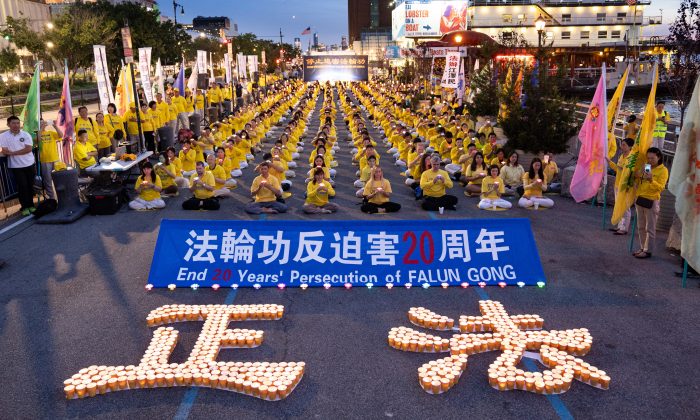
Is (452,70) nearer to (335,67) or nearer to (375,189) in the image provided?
(375,189)

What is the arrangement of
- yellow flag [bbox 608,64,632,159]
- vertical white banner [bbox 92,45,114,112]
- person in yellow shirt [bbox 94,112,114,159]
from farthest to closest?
1. vertical white banner [bbox 92,45,114,112]
2. person in yellow shirt [bbox 94,112,114,159]
3. yellow flag [bbox 608,64,632,159]

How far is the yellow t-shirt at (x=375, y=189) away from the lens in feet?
41.5

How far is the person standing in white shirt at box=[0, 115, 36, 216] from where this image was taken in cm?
1251

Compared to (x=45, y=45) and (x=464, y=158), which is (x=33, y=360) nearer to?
(x=464, y=158)

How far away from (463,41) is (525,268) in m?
32.7

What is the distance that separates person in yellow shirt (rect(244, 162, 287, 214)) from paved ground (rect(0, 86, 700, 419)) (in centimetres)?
257

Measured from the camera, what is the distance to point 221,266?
851cm

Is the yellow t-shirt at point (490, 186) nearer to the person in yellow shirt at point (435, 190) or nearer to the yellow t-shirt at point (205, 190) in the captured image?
the person in yellow shirt at point (435, 190)

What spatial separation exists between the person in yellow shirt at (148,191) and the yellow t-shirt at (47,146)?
7.36ft

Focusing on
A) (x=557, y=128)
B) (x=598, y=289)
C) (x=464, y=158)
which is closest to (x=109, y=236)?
(x=598, y=289)

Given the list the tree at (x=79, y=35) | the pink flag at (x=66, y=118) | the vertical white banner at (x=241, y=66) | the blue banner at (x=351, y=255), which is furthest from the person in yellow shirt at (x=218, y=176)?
the tree at (x=79, y=35)

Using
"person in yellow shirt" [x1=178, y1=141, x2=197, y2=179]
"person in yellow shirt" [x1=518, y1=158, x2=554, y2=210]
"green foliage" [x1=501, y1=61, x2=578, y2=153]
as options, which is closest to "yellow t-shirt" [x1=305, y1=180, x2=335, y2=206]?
"person in yellow shirt" [x1=518, y1=158, x2=554, y2=210]

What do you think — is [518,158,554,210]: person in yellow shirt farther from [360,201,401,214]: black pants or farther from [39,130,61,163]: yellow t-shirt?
[39,130,61,163]: yellow t-shirt

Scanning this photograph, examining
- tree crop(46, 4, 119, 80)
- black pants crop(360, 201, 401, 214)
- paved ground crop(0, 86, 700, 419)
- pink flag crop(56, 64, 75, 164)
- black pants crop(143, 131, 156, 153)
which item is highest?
tree crop(46, 4, 119, 80)
